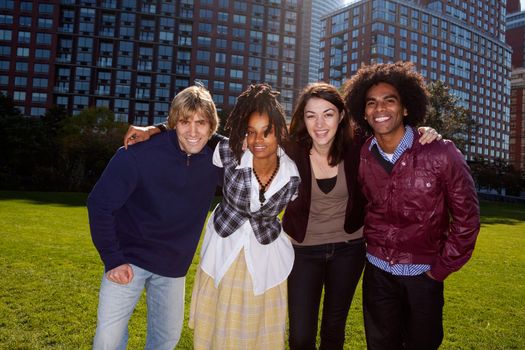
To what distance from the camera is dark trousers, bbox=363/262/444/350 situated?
138 inches

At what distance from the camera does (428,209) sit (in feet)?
11.4

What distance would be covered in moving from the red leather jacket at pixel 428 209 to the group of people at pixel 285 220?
11mm

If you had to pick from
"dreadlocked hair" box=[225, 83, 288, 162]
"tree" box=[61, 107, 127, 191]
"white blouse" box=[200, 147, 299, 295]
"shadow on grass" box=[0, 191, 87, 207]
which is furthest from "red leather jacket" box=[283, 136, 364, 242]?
"tree" box=[61, 107, 127, 191]

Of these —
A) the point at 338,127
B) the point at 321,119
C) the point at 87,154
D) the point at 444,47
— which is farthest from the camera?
the point at 444,47

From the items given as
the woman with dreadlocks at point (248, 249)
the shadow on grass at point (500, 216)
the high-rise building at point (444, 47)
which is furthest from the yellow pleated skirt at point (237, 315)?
the high-rise building at point (444, 47)

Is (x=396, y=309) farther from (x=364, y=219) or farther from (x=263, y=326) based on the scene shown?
(x=263, y=326)

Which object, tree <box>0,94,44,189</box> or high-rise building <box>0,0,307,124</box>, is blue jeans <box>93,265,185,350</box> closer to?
tree <box>0,94,44,189</box>

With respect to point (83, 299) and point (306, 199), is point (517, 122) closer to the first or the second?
point (83, 299)

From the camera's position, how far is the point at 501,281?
9750mm

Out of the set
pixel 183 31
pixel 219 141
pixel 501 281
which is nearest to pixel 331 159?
pixel 219 141

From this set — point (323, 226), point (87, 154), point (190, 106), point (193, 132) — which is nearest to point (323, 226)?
point (323, 226)

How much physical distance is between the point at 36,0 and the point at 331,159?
9909cm

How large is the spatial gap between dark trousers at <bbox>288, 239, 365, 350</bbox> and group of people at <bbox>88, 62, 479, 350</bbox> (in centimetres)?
1

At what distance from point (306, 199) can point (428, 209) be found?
41.1 inches
